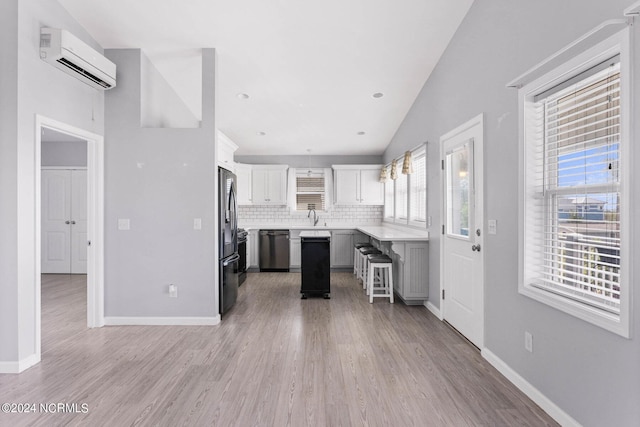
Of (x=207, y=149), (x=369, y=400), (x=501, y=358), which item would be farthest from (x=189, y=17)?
(x=501, y=358)

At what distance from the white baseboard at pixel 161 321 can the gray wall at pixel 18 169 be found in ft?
3.18

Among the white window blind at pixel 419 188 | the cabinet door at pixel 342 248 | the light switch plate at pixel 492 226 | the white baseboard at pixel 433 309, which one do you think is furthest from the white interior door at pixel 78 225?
the light switch plate at pixel 492 226

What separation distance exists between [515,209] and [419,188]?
240 cm

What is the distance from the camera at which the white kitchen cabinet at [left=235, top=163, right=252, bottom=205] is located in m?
6.94

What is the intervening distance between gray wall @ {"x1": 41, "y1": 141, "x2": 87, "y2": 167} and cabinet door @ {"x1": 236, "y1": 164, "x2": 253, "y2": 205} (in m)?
2.91

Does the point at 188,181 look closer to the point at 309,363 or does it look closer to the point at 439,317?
the point at 309,363

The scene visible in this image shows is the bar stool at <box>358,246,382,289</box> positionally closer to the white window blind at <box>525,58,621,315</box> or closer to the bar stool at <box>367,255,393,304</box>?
the bar stool at <box>367,255,393,304</box>

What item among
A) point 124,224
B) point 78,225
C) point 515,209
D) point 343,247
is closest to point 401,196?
point 343,247

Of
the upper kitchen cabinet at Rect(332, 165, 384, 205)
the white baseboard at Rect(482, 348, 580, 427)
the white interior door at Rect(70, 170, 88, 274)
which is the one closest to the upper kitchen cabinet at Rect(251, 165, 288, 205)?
the upper kitchen cabinet at Rect(332, 165, 384, 205)

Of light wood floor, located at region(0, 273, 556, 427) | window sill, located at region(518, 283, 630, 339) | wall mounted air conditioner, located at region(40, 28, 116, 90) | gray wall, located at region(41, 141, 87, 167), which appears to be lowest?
light wood floor, located at region(0, 273, 556, 427)

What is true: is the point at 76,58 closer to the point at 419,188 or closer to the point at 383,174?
the point at 419,188

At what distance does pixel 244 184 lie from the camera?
23.0 ft

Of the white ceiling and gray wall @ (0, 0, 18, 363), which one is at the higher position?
the white ceiling

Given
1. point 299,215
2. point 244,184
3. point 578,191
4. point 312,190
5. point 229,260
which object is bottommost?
point 229,260
